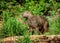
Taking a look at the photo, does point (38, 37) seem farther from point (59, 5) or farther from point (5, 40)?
point (59, 5)

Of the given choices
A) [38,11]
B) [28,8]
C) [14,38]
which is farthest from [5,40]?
[28,8]

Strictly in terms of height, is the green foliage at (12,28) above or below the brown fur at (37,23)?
above

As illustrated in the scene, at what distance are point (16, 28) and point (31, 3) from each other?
4.46 meters

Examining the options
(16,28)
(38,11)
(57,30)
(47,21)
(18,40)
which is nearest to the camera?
(18,40)

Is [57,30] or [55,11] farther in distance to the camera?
[55,11]

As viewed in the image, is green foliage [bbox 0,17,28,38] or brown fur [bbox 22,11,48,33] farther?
brown fur [bbox 22,11,48,33]

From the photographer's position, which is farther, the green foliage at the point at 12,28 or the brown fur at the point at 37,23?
the brown fur at the point at 37,23

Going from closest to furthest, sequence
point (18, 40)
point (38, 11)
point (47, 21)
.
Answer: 1. point (18, 40)
2. point (47, 21)
3. point (38, 11)

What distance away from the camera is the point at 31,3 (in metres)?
10.8

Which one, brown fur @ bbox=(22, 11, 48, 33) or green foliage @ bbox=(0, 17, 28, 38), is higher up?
green foliage @ bbox=(0, 17, 28, 38)

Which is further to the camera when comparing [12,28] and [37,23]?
[37,23]

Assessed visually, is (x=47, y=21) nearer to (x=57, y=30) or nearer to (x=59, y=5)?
(x=57, y=30)

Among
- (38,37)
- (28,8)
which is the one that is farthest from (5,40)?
(28,8)

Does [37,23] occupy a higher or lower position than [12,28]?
lower
